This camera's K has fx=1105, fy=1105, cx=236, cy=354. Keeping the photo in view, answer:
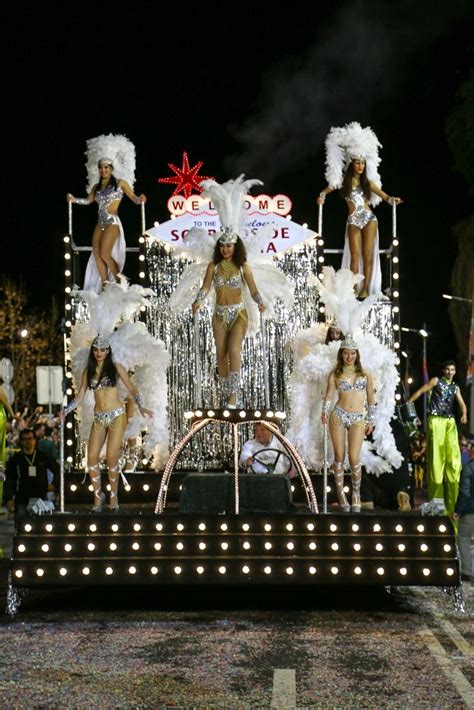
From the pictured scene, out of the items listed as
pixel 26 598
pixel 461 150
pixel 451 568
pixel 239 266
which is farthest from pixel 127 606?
pixel 461 150

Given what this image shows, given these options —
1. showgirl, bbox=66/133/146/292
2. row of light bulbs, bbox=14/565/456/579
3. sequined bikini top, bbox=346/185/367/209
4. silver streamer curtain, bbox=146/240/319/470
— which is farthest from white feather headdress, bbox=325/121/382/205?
row of light bulbs, bbox=14/565/456/579

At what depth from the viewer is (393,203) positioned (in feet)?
43.4

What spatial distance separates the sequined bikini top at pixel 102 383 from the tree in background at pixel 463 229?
67.3ft

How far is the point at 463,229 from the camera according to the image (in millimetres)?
35406

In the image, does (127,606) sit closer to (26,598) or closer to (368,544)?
(26,598)

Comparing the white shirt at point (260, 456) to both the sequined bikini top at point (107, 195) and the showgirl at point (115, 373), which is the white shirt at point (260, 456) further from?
the sequined bikini top at point (107, 195)

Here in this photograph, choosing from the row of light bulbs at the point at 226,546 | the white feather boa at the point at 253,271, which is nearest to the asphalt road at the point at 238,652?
the row of light bulbs at the point at 226,546

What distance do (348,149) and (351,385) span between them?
159 inches

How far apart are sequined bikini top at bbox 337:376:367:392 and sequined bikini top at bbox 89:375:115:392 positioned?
212 centimetres

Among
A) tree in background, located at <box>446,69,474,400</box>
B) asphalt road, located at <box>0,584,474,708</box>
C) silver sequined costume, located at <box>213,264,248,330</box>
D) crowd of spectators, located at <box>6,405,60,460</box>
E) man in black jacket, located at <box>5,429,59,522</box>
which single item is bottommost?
asphalt road, located at <box>0,584,474,708</box>

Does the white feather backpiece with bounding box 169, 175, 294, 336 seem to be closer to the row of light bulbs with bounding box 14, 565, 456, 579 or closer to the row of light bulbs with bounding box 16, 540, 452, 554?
the row of light bulbs with bounding box 16, 540, 452, 554

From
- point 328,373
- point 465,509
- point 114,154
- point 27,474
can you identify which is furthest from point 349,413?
point 114,154

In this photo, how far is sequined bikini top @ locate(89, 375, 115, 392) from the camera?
10.2 m

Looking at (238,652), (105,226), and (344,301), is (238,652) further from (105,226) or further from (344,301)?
(105,226)
